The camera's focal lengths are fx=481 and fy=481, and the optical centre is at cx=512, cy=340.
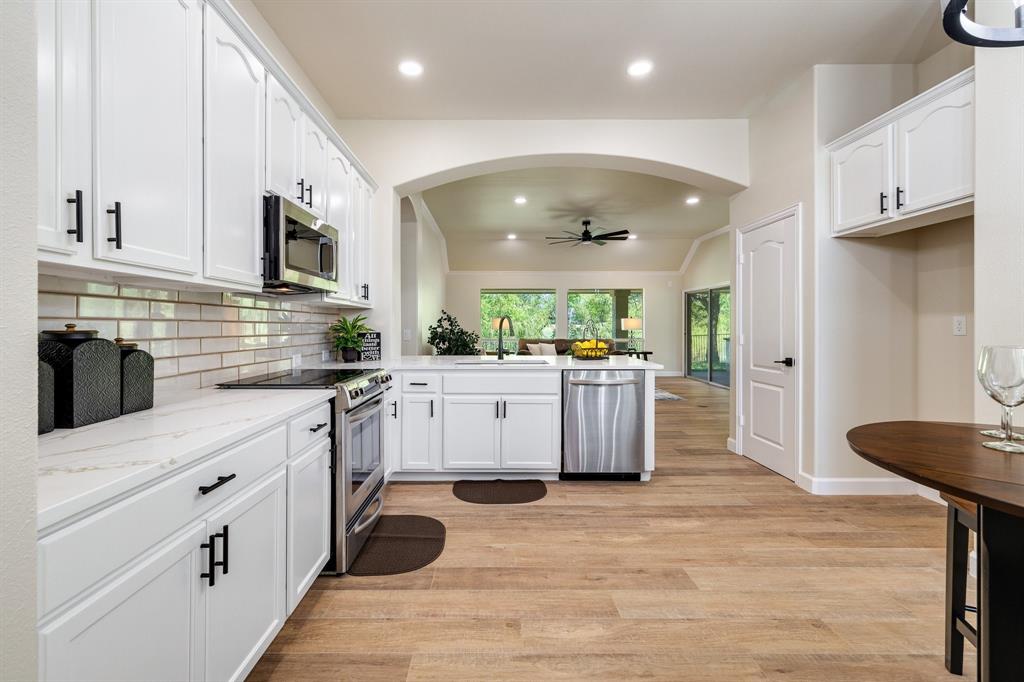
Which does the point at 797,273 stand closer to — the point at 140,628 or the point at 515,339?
the point at 140,628

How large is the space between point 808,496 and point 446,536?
2514mm

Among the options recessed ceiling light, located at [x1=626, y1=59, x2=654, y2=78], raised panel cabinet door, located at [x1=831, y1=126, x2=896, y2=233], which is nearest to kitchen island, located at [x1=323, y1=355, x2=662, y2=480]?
raised panel cabinet door, located at [x1=831, y1=126, x2=896, y2=233]

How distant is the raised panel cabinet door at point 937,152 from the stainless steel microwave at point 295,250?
11.0 ft

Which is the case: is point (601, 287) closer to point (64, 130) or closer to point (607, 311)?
point (607, 311)

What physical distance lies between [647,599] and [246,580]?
5.18ft

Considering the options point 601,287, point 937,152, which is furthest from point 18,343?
point 601,287

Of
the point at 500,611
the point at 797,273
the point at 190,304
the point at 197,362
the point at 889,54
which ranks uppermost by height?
the point at 889,54

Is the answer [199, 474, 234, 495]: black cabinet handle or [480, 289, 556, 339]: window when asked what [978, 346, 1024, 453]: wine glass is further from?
[480, 289, 556, 339]: window

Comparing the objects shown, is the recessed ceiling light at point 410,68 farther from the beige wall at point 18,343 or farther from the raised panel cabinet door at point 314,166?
the beige wall at point 18,343

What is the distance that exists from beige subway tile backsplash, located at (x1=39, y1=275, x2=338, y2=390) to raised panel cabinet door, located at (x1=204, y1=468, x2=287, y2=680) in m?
0.80

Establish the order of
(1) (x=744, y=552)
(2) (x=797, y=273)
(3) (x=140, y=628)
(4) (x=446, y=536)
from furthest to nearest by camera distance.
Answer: (2) (x=797, y=273)
(4) (x=446, y=536)
(1) (x=744, y=552)
(3) (x=140, y=628)

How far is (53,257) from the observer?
3.81ft

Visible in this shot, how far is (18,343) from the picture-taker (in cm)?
63

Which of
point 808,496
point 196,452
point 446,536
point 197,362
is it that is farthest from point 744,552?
point 197,362
